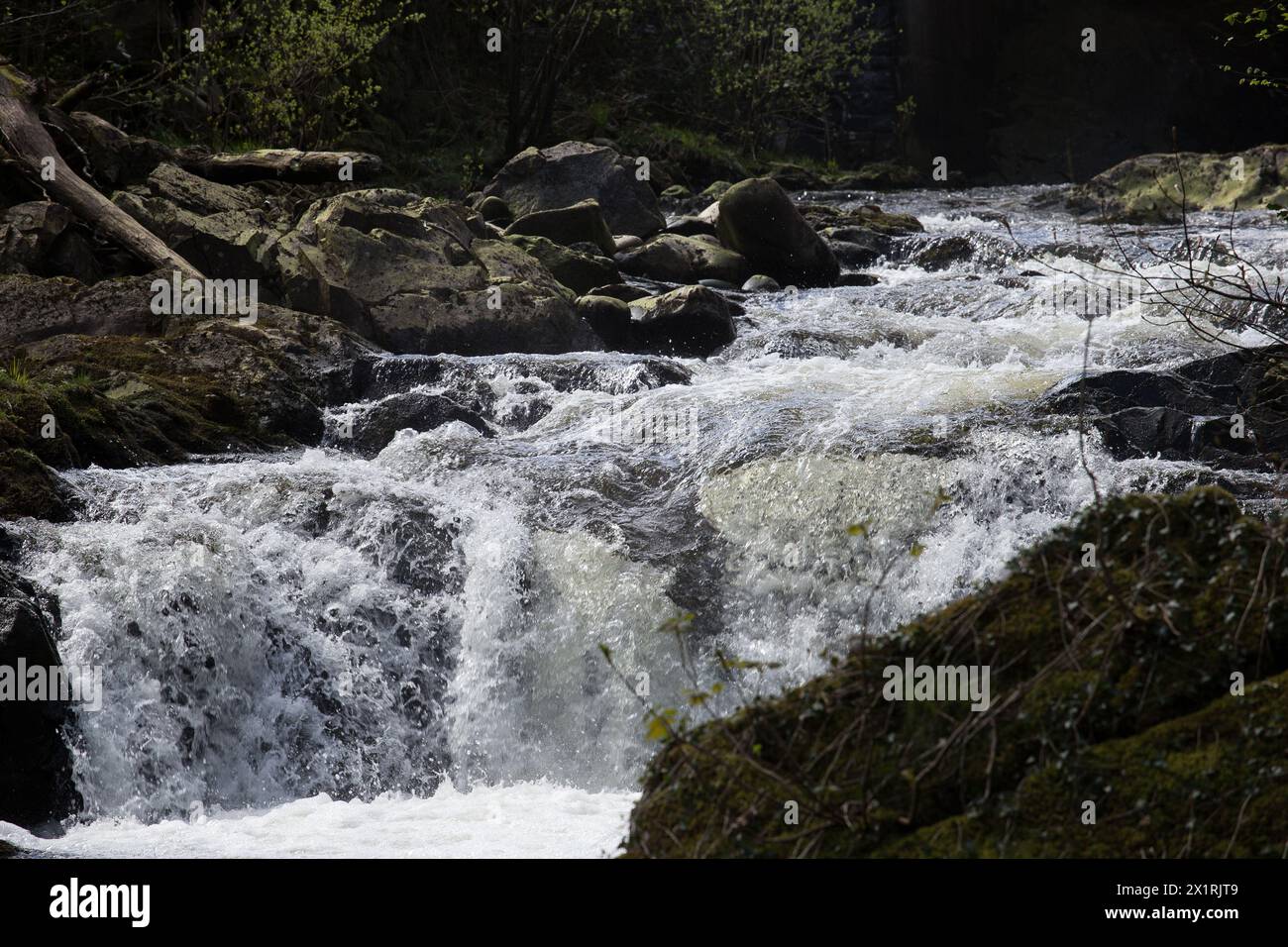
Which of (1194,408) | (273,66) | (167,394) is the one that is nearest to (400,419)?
(167,394)

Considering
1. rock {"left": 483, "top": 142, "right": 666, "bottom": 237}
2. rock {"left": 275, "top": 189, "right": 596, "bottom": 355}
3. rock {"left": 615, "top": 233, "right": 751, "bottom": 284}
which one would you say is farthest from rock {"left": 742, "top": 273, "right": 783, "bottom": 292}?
rock {"left": 275, "top": 189, "right": 596, "bottom": 355}

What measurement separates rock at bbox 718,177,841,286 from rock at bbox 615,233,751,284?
0.96 ft

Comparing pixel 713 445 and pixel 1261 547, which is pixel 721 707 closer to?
pixel 713 445

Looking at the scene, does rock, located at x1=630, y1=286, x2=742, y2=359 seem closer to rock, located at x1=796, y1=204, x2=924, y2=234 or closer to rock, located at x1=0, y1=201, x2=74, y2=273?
rock, located at x1=796, y1=204, x2=924, y2=234

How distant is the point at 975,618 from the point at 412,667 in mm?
4217

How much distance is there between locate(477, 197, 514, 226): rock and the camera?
1552 centimetres

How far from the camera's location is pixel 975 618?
3.32 metres

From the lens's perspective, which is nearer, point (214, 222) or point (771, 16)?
point (214, 222)

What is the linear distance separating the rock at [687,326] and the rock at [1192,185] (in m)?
6.69

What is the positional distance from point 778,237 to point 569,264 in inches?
106

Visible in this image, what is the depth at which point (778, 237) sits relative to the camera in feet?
48.2

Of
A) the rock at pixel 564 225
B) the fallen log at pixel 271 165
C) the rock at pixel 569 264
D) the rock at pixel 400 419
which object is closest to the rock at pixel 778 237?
the rock at pixel 564 225

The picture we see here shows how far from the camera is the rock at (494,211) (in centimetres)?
1552
